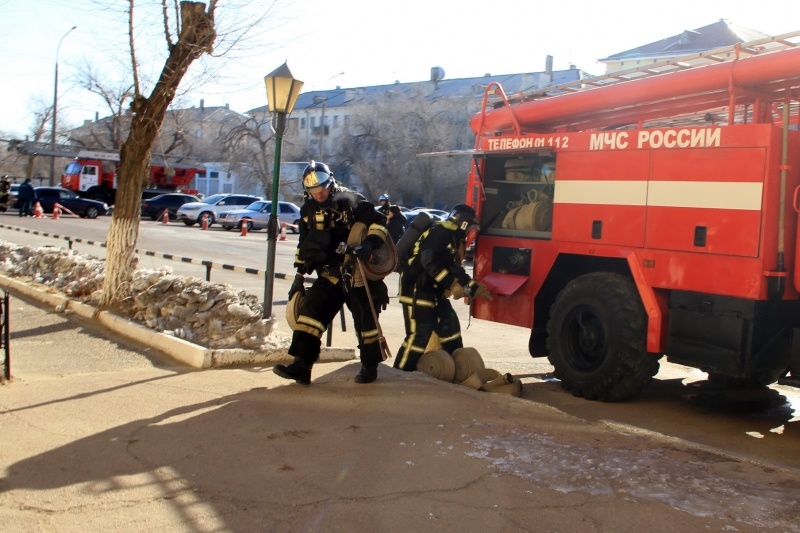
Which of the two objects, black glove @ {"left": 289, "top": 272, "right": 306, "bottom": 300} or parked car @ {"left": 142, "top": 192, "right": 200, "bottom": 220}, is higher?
parked car @ {"left": 142, "top": 192, "right": 200, "bottom": 220}

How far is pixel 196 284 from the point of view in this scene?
854 centimetres

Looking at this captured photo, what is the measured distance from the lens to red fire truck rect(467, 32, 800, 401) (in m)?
6.01

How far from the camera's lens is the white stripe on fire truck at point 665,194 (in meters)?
6.04

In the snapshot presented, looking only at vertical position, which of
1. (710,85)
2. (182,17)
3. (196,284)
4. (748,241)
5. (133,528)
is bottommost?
(133,528)

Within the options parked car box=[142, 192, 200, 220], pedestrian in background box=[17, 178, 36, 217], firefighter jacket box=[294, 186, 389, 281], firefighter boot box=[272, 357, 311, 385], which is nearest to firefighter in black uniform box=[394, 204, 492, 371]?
Result: firefighter jacket box=[294, 186, 389, 281]

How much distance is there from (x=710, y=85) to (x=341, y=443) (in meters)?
4.22

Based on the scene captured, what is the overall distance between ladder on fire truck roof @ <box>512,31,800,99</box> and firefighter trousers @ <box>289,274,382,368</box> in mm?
3336

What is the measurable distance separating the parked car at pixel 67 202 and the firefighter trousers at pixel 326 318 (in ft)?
111

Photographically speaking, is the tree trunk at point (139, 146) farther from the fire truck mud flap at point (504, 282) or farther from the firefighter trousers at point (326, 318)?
the fire truck mud flap at point (504, 282)

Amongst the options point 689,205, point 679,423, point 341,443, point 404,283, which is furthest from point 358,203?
point 679,423

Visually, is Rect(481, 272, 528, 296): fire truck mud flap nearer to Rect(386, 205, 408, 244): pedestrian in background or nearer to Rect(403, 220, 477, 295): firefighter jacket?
Rect(403, 220, 477, 295): firefighter jacket

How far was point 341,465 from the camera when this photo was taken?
4.68 m

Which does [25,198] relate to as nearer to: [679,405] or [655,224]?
[679,405]

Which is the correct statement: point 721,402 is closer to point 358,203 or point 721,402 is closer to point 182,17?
point 358,203
